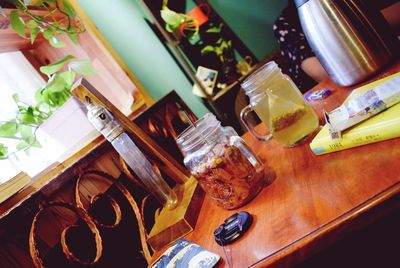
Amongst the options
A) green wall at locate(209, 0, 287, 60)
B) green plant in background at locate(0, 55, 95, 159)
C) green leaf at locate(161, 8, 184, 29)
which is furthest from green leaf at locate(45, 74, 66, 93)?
green wall at locate(209, 0, 287, 60)

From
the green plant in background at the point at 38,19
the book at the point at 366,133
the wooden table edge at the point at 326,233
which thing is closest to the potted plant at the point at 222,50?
the green plant in background at the point at 38,19

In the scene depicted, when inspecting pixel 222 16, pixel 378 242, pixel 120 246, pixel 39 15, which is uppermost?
pixel 39 15

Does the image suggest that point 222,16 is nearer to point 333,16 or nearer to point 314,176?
point 333,16

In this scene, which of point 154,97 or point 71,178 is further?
point 154,97

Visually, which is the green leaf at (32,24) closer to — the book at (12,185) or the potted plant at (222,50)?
the book at (12,185)

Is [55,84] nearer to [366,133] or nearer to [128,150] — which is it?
[128,150]

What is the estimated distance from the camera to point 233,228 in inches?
28.0

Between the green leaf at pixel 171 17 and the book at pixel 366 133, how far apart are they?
7.62ft

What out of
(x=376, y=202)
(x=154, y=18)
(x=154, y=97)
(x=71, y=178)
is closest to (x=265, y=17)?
(x=154, y=18)

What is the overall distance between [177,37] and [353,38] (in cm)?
215

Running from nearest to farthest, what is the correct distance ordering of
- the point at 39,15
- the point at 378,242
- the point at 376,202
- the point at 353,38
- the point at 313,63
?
1. the point at 376,202
2. the point at 378,242
3. the point at 353,38
4. the point at 39,15
5. the point at 313,63

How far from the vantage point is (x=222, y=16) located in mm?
3023

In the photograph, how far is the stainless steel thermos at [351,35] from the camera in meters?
0.87

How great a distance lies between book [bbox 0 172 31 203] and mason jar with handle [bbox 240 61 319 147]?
1.01 m
